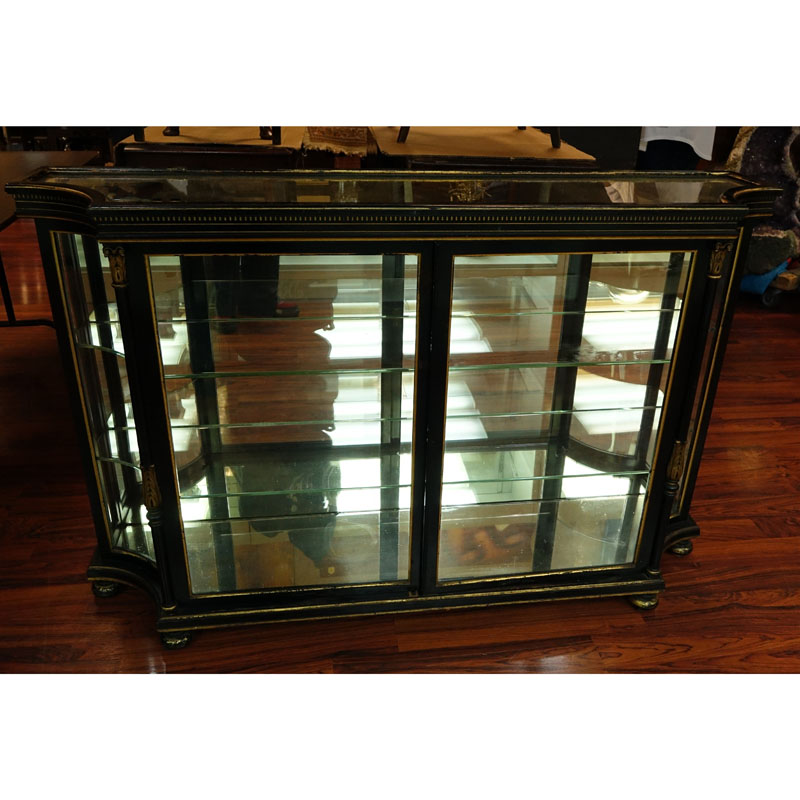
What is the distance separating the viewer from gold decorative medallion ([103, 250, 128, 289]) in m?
1.34

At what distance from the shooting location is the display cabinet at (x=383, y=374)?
1.41 m

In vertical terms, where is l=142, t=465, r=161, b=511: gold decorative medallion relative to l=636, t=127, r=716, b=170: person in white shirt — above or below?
below

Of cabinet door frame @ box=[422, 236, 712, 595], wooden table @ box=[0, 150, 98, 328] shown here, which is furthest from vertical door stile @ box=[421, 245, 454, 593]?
wooden table @ box=[0, 150, 98, 328]

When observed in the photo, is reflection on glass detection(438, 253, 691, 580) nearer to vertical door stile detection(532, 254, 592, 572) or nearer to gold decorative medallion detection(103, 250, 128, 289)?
vertical door stile detection(532, 254, 592, 572)

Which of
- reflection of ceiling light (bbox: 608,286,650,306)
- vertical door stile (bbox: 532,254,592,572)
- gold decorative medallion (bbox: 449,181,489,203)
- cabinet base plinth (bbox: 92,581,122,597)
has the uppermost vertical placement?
gold decorative medallion (bbox: 449,181,489,203)

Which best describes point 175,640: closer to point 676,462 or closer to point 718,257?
point 676,462

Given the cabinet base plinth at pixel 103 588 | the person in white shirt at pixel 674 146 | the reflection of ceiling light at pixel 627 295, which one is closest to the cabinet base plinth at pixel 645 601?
the reflection of ceiling light at pixel 627 295

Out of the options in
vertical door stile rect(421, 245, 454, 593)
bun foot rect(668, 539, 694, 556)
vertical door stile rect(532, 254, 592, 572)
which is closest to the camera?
vertical door stile rect(421, 245, 454, 593)

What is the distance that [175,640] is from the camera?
1712 millimetres

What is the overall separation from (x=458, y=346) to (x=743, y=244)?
2.30 feet

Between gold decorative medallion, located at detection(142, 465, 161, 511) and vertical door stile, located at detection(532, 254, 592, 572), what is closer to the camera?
gold decorative medallion, located at detection(142, 465, 161, 511)

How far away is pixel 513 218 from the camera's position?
4.59 feet

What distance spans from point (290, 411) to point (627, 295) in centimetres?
85

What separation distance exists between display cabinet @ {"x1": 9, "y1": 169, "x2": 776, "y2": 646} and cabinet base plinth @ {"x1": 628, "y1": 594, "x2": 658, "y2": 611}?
3cm
